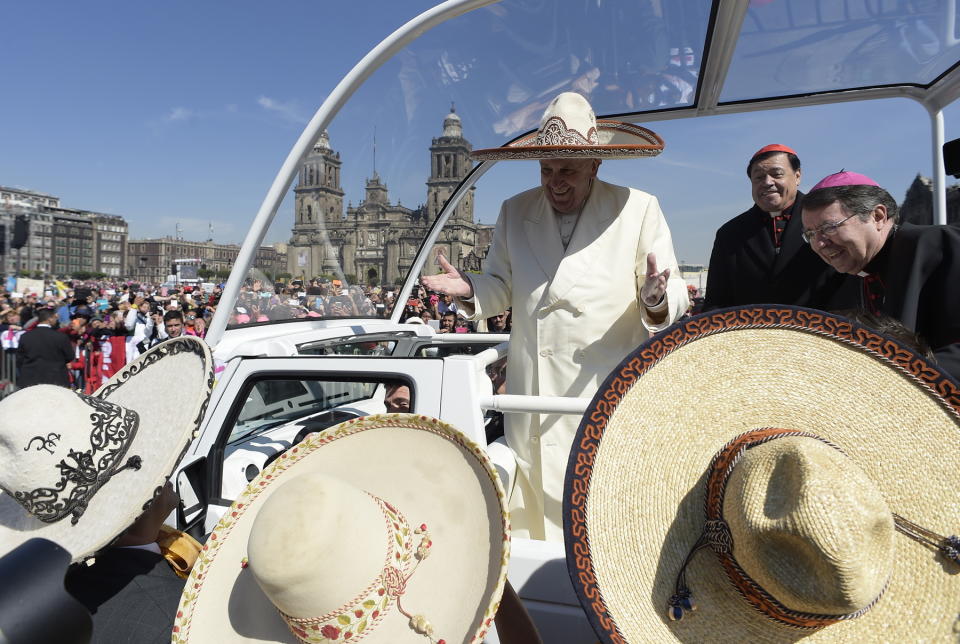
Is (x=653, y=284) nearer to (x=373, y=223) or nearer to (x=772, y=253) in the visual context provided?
(x=772, y=253)

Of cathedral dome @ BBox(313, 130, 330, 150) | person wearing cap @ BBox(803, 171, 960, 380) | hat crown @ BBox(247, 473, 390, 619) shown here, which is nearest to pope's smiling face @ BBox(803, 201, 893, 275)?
person wearing cap @ BBox(803, 171, 960, 380)

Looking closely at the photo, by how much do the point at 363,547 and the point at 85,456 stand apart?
772 millimetres

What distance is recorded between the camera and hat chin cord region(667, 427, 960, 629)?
999 mm

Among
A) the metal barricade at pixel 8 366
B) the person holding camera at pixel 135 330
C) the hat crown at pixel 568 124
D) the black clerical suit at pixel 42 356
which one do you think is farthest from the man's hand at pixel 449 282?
the metal barricade at pixel 8 366

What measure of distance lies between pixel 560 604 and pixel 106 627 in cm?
116

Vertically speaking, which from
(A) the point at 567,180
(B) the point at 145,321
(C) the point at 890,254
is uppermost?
(A) the point at 567,180

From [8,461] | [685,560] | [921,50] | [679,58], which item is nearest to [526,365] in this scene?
[685,560]

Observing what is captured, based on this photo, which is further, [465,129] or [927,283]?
[465,129]

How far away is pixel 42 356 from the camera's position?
7703 millimetres

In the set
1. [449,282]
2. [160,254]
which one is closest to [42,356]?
[449,282]

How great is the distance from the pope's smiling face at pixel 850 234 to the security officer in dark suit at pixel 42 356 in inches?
348

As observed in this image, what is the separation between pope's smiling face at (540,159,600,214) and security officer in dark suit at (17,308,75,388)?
7987 millimetres

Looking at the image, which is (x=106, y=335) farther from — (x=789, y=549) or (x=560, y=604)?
(x=789, y=549)

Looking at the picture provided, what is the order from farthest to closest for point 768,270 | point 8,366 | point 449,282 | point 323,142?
1. point 8,366
2. point 323,142
3. point 768,270
4. point 449,282
